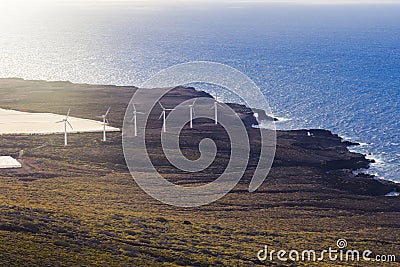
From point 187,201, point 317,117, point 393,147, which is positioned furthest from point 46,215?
point 317,117

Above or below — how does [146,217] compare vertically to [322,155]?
below

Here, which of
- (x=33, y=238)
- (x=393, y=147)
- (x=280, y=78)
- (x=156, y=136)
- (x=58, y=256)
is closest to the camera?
Answer: (x=58, y=256)

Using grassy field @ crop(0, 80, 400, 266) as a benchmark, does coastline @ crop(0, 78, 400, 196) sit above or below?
above

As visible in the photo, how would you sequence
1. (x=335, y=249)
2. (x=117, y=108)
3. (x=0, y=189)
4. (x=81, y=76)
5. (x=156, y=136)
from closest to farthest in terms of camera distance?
(x=335, y=249)
(x=0, y=189)
(x=156, y=136)
(x=117, y=108)
(x=81, y=76)

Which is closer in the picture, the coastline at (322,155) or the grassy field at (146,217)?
the grassy field at (146,217)

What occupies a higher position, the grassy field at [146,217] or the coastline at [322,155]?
the coastline at [322,155]

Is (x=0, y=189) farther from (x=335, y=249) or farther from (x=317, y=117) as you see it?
(x=317, y=117)

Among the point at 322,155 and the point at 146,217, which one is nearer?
the point at 146,217

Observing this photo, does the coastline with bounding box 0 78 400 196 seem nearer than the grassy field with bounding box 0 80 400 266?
No
